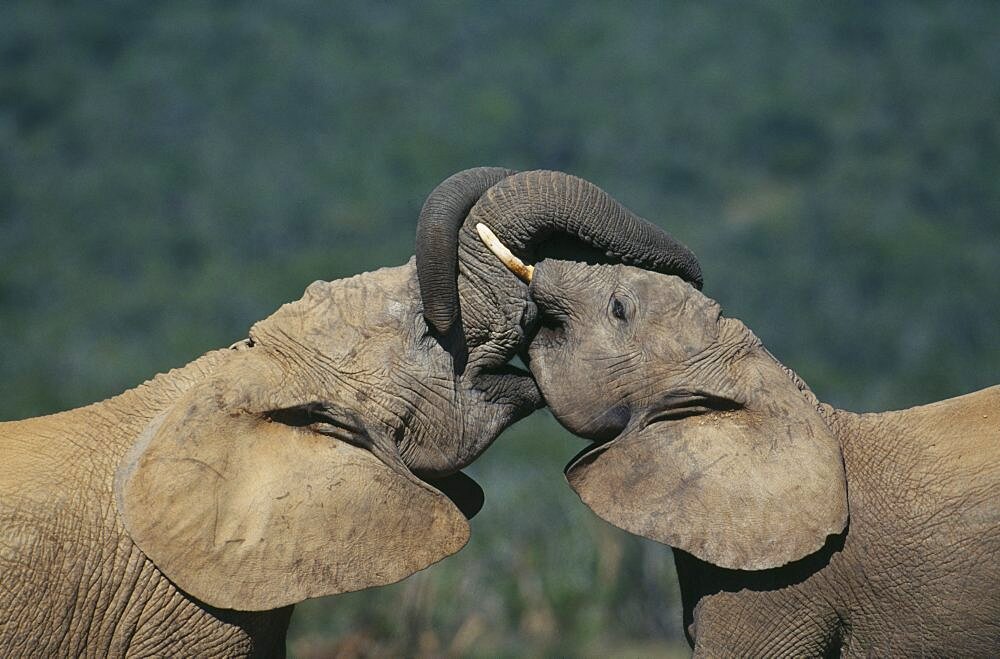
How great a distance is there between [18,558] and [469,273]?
1.58 metres

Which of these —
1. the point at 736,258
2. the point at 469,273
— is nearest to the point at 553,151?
the point at 736,258

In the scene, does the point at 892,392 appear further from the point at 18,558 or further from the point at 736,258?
the point at 18,558

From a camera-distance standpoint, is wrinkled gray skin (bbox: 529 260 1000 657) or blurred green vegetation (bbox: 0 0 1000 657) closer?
wrinkled gray skin (bbox: 529 260 1000 657)

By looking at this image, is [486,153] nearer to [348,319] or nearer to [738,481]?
[348,319]

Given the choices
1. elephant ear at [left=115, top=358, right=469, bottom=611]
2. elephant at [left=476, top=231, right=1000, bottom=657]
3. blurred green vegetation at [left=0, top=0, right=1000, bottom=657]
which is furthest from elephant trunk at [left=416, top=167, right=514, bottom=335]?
blurred green vegetation at [left=0, top=0, right=1000, bottom=657]

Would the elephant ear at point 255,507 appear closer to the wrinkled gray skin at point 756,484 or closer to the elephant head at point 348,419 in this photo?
the elephant head at point 348,419

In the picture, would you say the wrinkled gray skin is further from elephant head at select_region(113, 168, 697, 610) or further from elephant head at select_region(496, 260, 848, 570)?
elephant head at select_region(113, 168, 697, 610)

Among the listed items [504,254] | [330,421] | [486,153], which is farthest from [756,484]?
[486,153]

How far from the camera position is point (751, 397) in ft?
15.6

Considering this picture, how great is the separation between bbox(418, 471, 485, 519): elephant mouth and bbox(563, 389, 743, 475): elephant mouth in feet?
2.06

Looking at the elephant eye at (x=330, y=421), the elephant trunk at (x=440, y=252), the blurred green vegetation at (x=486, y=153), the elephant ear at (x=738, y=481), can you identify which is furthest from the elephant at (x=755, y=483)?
the blurred green vegetation at (x=486, y=153)

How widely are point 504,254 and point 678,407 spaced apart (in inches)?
28.3

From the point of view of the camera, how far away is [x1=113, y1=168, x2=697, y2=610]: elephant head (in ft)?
14.6

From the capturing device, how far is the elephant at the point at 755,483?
183 inches
